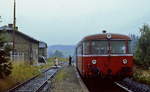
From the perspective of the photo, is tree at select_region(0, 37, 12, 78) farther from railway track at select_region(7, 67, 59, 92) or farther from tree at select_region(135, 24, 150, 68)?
tree at select_region(135, 24, 150, 68)

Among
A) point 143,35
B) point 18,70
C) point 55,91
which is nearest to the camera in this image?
point 55,91

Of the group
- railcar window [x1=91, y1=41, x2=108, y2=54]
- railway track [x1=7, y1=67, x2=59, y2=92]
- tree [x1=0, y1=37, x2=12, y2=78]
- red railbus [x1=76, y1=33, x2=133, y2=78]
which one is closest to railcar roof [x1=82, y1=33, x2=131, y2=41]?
red railbus [x1=76, y1=33, x2=133, y2=78]

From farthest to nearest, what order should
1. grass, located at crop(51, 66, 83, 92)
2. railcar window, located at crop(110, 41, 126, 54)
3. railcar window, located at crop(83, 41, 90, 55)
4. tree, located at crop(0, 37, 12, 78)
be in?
railcar window, located at crop(83, 41, 90, 55), railcar window, located at crop(110, 41, 126, 54), grass, located at crop(51, 66, 83, 92), tree, located at crop(0, 37, 12, 78)

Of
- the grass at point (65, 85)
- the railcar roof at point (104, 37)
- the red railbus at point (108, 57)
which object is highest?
the railcar roof at point (104, 37)

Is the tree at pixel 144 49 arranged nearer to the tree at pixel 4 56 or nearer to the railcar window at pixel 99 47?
the railcar window at pixel 99 47

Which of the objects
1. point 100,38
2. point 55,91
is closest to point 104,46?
point 100,38

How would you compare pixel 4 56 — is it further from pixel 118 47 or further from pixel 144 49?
pixel 144 49

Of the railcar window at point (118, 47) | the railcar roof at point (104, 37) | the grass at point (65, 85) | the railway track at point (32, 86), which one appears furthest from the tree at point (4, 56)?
the railcar window at point (118, 47)

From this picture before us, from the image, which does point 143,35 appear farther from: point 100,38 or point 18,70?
point 100,38

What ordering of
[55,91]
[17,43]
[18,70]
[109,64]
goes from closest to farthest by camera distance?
1. [55,91]
2. [109,64]
3. [18,70]
4. [17,43]

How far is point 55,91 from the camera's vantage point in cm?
1562

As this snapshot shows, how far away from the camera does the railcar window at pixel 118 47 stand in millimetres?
16891

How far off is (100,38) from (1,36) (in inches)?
193

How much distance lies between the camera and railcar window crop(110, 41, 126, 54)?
16891mm
